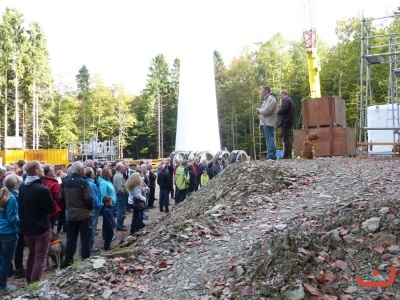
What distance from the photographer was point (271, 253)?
4.49m

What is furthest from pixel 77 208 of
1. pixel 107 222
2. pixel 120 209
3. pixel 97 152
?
pixel 97 152

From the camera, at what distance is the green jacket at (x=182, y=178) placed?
1504 cm

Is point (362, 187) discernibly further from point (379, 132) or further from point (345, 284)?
point (379, 132)

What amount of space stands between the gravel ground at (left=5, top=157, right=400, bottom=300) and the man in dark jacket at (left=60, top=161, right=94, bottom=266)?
90 centimetres

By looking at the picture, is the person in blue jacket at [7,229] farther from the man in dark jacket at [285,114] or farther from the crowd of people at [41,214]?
the man in dark jacket at [285,114]

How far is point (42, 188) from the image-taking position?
6.36 m

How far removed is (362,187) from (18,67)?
157 ft

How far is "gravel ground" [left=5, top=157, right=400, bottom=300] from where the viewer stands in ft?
13.2

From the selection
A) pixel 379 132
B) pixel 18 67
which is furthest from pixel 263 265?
pixel 18 67

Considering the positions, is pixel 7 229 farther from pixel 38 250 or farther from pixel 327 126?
pixel 327 126

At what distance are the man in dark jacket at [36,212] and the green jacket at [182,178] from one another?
8.60 m

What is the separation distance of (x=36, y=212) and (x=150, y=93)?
202ft

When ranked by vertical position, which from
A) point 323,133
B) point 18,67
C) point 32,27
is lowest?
point 323,133

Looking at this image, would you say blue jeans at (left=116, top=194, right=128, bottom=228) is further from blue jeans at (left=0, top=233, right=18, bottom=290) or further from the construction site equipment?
the construction site equipment
